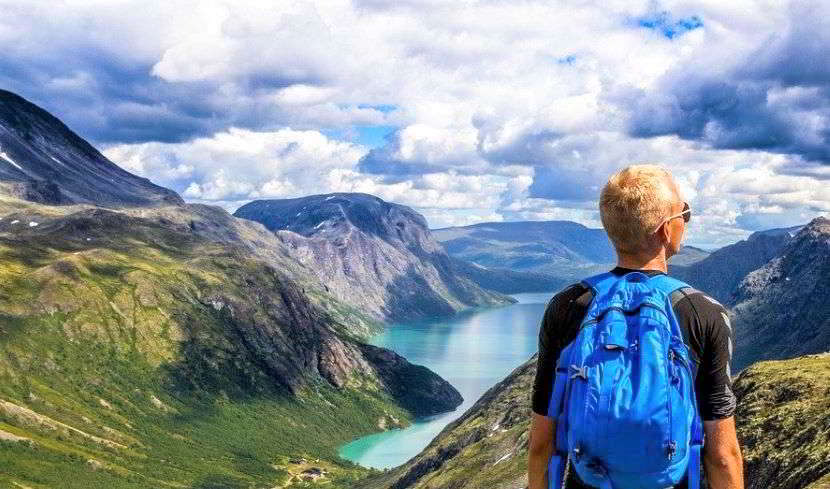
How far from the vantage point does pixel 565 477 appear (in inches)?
440

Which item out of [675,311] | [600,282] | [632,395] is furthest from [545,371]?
[675,311]

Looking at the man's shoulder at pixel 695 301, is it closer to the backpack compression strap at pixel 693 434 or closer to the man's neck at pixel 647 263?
the backpack compression strap at pixel 693 434

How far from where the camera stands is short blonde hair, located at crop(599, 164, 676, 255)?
1055cm

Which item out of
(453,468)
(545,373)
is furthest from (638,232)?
(453,468)

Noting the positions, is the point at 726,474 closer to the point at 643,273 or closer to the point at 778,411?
the point at 643,273

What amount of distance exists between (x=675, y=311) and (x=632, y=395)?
1357 mm

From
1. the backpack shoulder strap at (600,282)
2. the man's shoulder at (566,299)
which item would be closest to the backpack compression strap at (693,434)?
the backpack shoulder strap at (600,282)

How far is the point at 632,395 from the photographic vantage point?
9.58 m

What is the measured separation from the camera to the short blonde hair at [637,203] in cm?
1055

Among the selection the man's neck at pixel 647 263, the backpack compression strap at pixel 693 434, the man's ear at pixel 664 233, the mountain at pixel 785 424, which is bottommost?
the mountain at pixel 785 424

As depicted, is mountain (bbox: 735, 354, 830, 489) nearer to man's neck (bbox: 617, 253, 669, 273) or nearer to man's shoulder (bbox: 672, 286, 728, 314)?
man's neck (bbox: 617, 253, 669, 273)

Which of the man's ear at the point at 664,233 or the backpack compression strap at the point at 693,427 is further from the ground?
the man's ear at the point at 664,233

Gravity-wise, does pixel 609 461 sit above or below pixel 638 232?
below

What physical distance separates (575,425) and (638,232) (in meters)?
2.78
